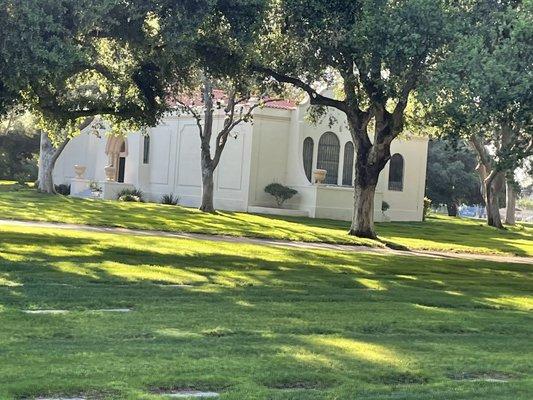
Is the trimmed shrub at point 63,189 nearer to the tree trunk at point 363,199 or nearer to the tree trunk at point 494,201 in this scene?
the tree trunk at point 494,201

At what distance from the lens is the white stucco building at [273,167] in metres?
43.2

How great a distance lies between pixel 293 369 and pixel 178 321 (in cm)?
284

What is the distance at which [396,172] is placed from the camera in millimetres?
49062

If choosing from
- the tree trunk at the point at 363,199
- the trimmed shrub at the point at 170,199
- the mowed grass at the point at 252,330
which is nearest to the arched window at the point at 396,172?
the trimmed shrub at the point at 170,199

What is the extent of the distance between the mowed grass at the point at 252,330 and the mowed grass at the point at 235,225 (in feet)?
31.2

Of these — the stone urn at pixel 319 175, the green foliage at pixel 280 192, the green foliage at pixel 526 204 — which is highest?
the stone urn at pixel 319 175

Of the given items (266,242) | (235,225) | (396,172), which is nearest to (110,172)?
(396,172)

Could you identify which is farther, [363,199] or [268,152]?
[268,152]

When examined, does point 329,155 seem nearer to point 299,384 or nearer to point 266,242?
point 266,242

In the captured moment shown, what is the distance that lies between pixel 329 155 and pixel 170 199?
29.8 feet

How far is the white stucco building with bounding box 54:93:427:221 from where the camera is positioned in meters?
43.2

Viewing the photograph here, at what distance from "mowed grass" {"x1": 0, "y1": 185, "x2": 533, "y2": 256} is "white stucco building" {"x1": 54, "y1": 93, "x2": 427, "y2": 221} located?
3868 millimetres

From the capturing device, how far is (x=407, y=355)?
8750mm

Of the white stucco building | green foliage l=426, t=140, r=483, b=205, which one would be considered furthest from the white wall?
green foliage l=426, t=140, r=483, b=205
